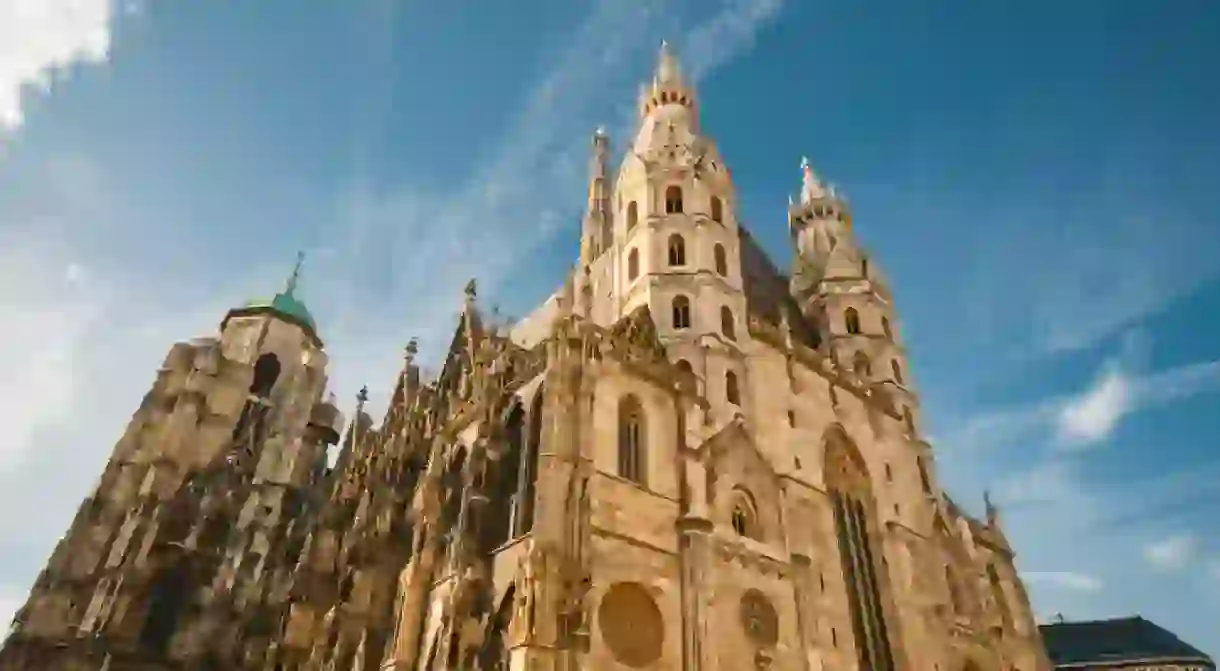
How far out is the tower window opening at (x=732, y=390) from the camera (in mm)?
27078

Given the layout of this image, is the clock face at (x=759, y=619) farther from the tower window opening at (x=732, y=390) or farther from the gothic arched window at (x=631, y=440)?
the tower window opening at (x=732, y=390)

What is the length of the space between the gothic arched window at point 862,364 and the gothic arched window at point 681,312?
32.9ft

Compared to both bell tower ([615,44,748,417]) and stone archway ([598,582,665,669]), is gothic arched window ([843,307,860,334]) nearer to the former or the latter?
bell tower ([615,44,748,417])

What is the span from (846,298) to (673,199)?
10.1 meters

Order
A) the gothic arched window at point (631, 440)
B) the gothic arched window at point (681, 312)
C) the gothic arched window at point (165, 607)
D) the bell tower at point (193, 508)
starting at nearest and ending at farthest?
the gothic arched window at point (631, 440), the gothic arched window at point (681, 312), the bell tower at point (193, 508), the gothic arched window at point (165, 607)

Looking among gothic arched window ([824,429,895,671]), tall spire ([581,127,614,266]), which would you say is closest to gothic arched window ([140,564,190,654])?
tall spire ([581,127,614,266])

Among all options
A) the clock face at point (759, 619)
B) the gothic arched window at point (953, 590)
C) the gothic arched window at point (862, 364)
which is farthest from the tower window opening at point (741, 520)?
the gothic arched window at point (862, 364)

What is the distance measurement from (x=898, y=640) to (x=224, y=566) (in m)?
29.7

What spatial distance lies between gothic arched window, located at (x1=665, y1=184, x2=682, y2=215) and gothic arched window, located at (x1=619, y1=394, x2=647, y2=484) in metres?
10.6

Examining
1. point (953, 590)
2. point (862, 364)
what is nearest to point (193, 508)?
point (862, 364)

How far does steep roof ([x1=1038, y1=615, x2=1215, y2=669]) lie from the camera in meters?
44.8

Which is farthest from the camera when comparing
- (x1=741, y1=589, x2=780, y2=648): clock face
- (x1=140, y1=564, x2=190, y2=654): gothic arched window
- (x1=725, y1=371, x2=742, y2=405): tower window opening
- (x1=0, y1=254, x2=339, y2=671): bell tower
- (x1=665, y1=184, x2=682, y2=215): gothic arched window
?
(x1=140, y1=564, x2=190, y2=654): gothic arched window

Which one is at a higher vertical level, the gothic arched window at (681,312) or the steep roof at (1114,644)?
the gothic arched window at (681,312)

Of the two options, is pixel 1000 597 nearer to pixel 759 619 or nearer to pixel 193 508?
pixel 759 619
